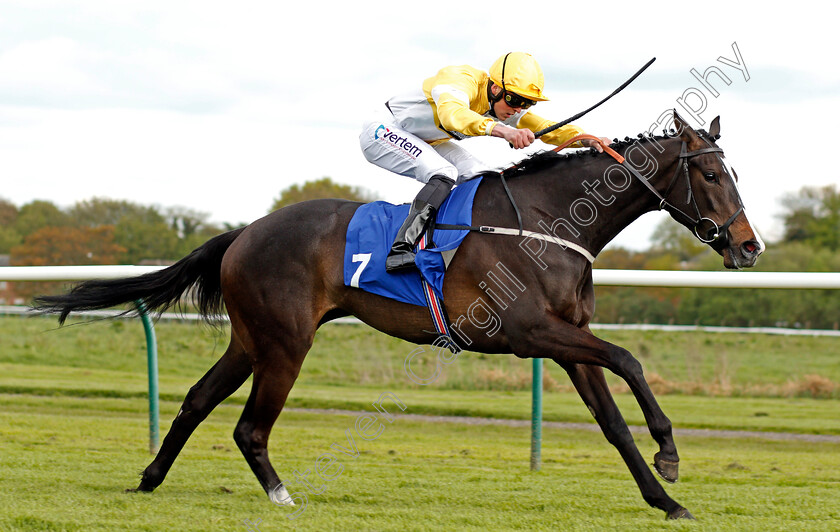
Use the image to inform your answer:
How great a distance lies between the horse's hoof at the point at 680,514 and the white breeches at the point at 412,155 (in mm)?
1821

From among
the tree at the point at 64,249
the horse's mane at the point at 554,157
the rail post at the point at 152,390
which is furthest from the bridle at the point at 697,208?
the tree at the point at 64,249

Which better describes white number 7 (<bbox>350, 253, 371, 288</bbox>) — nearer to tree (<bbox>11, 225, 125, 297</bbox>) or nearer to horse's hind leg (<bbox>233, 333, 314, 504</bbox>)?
horse's hind leg (<bbox>233, 333, 314, 504</bbox>)

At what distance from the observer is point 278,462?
5078mm

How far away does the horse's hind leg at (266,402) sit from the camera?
4.09 m

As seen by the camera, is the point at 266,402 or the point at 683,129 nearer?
the point at 683,129

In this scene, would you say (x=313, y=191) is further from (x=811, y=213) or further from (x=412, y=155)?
(x=412, y=155)

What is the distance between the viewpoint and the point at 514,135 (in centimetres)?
388

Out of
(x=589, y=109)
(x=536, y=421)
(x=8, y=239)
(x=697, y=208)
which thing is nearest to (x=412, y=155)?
(x=589, y=109)

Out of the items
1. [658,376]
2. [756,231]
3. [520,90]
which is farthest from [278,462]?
[658,376]

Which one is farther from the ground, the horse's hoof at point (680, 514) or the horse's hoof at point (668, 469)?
the horse's hoof at point (668, 469)

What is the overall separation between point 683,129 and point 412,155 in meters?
1.30

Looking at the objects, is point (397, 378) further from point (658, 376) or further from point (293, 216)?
point (293, 216)

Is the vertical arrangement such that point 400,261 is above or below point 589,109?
below

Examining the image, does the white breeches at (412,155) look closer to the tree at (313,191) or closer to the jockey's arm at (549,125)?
the jockey's arm at (549,125)
